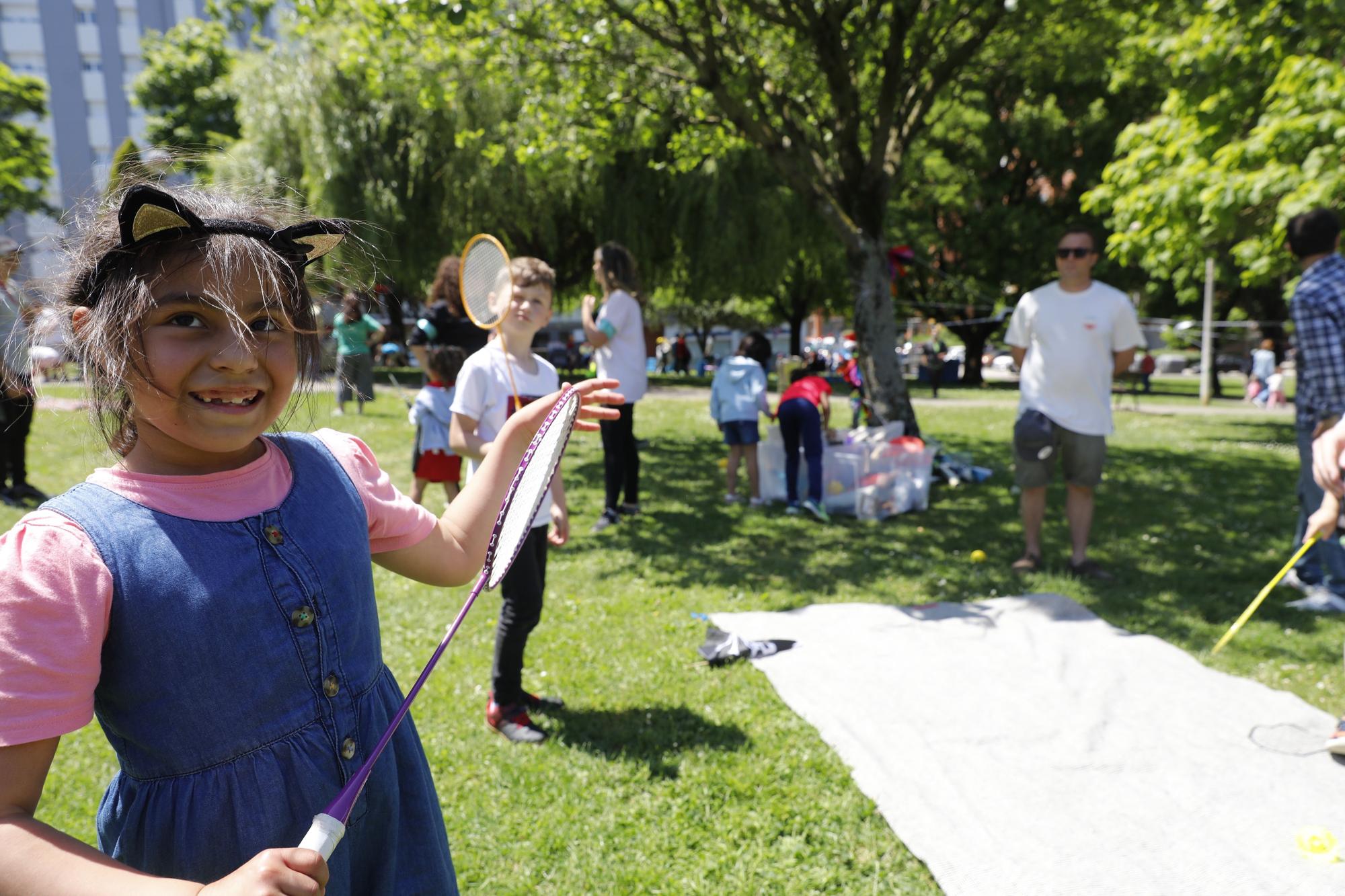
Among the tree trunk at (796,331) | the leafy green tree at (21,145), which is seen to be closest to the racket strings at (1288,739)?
the leafy green tree at (21,145)

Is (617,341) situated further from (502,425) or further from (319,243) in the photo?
(319,243)

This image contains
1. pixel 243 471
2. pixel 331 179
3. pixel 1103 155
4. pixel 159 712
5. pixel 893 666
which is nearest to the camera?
pixel 159 712

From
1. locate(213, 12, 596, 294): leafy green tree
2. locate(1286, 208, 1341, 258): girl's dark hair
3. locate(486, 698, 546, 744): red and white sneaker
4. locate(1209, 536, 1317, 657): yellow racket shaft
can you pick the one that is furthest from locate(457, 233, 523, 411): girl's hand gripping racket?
locate(213, 12, 596, 294): leafy green tree

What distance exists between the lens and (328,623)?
138 centimetres

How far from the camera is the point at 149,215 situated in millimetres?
1213

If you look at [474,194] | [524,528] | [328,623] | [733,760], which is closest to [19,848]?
[328,623]

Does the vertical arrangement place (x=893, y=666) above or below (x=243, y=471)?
below

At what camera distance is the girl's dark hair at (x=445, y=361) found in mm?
6348

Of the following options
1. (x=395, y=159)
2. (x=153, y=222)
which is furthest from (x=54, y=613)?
(x=395, y=159)

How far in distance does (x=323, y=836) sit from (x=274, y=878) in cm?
10

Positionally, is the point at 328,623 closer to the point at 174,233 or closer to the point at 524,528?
the point at 524,528

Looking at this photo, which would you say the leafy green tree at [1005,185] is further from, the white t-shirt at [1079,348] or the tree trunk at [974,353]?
the white t-shirt at [1079,348]

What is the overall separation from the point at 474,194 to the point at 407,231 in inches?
68.2

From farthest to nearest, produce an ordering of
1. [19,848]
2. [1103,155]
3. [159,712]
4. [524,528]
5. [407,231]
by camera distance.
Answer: [1103,155] < [407,231] < [524,528] < [159,712] < [19,848]
